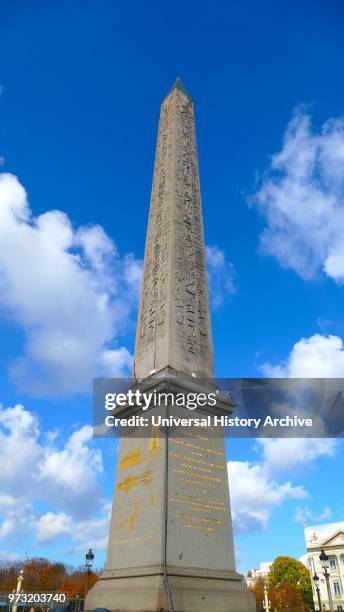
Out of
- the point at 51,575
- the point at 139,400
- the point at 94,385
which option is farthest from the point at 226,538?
the point at 51,575

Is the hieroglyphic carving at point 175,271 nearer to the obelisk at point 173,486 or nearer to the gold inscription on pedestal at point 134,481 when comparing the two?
the obelisk at point 173,486

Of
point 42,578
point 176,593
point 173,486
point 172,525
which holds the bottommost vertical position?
point 176,593

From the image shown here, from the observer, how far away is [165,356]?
10844mm

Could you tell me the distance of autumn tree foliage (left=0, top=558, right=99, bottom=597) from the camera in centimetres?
5544

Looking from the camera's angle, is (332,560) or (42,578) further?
(42,578)

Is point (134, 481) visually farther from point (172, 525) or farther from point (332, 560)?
point (332, 560)

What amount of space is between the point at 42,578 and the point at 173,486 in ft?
208

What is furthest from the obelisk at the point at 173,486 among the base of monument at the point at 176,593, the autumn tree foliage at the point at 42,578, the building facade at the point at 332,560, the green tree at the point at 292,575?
the green tree at the point at 292,575

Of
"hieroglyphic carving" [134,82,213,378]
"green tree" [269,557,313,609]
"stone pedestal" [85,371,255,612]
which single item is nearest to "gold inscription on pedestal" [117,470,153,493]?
"stone pedestal" [85,371,255,612]

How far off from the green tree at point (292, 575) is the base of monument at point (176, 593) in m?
62.2

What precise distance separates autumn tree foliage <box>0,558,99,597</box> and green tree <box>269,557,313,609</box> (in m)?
24.4

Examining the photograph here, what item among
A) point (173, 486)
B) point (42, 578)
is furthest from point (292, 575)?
point (173, 486)

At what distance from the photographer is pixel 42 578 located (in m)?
61.2

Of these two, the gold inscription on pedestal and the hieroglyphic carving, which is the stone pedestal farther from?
the hieroglyphic carving
